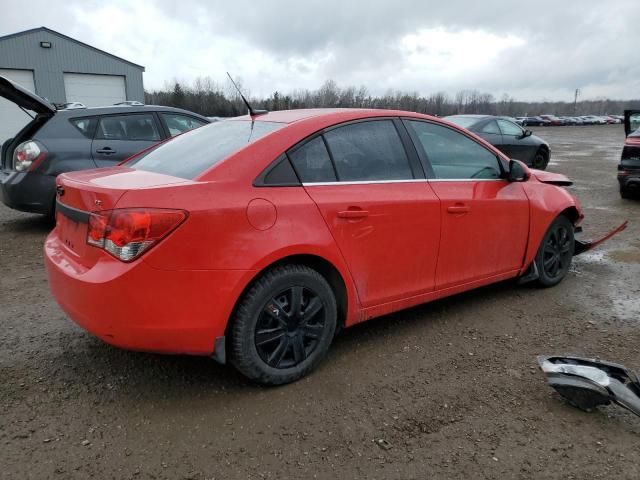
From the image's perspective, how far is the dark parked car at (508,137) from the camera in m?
11.7

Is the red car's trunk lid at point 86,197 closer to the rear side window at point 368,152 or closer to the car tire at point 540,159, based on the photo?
the rear side window at point 368,152

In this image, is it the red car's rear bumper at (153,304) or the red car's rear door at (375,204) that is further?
the red car's rear door at (375,204)

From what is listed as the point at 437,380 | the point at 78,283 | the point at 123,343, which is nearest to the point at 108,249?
the point at 78,283

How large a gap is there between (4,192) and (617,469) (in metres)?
6.60

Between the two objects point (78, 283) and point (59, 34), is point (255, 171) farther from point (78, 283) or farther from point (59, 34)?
point (59, 34)

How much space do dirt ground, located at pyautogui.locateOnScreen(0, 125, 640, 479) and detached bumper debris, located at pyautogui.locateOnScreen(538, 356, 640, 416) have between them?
0.10 meters

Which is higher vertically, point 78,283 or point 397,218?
point 397,218

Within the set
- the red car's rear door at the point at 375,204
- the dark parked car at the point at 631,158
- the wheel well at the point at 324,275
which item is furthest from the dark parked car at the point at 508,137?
the wheel well at the point at 324,275

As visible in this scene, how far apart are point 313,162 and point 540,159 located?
11.9 meters

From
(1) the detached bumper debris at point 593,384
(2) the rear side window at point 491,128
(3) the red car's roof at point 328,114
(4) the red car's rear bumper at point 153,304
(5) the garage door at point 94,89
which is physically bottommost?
(1) the detached bumper debris at point 593,384

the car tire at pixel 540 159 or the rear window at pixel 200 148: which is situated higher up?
the rear window at pixel 200 148

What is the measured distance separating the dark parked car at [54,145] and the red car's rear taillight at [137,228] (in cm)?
421

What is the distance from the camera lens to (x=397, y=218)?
3.25 metres

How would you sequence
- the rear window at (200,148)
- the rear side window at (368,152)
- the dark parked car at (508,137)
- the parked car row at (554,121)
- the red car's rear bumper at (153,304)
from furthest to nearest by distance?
1. the parked car row at (554,121)
2. the dark parked car at (508,137)
3. the rear side window at (368,152)
4. the rear window at (200,148)
5. the red car's rear bumper at (153,304)
